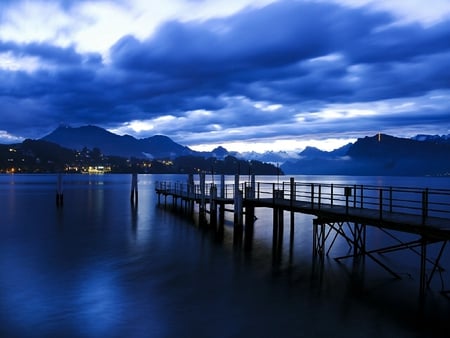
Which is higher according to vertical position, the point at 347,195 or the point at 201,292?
the point at 347,195

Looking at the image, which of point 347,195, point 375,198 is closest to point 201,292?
point 347,195

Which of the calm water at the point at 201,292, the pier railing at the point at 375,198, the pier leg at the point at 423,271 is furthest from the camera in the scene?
the pier railing at the point at 375,198

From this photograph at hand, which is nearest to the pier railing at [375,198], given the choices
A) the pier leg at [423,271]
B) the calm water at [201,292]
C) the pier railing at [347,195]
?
the pier railing at [347,195]

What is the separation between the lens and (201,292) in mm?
15555

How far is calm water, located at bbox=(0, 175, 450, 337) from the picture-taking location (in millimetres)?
12125

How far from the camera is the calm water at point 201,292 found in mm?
12125

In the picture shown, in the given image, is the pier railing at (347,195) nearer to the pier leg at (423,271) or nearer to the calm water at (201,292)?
the pier leg at (423,271)

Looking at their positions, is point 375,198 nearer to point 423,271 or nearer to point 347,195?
point 347,195

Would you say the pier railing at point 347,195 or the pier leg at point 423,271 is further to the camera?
the pier railing at point 347,195

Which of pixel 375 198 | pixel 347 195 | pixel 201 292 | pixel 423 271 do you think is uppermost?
pixel 347 195

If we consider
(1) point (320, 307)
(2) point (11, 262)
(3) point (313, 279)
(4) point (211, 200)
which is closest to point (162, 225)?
(4) point (211, 200)

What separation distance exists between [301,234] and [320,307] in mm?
17047

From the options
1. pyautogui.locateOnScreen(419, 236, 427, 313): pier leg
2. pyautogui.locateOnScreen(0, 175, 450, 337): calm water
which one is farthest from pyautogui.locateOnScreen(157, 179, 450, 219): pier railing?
pyautogui.locateOnScreen(0, 175, 450, 337): calm water

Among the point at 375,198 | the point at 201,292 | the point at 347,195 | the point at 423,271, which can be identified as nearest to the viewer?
the point at 423,271
